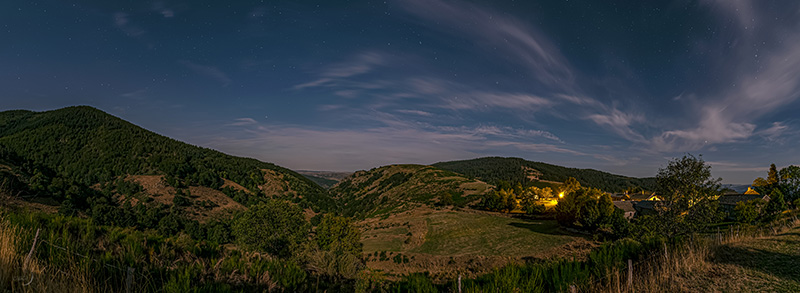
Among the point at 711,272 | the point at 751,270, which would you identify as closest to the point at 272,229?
the point at 711,272

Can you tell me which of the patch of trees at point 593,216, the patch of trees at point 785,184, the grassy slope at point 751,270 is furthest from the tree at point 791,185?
the grassy slope at point 751,270

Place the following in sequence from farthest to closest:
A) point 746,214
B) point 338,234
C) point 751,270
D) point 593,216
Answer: point 746,214 < point 338,234 < point 593,216 < point 751,270

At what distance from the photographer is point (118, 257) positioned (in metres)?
5.02

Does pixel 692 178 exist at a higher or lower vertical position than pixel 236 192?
higher

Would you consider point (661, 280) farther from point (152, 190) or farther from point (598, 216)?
point (152, 190)

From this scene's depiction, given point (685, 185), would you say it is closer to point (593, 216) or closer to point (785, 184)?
point (593, 216)

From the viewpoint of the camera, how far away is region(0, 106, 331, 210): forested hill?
79750mm

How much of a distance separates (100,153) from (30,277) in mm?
124135

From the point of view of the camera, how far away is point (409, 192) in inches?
4419

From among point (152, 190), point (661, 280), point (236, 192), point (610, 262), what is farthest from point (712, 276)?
point (236, 192)

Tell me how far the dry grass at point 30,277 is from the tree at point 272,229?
30.1 metres

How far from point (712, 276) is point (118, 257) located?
1404 cm

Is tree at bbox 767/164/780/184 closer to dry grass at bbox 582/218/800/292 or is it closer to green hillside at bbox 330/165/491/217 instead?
green hillside at bbox 330/165/491/217

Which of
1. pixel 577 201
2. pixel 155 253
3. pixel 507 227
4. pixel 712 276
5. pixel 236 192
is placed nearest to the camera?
pixel 155 253
